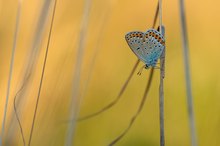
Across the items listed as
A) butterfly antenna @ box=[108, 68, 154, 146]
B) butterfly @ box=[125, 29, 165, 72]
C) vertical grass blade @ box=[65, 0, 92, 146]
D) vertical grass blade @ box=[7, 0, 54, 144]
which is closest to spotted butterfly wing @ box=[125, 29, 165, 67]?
butterfly @ box=[125, 29, 165, 72]

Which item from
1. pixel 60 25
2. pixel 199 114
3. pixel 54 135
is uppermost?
pixel 60 25

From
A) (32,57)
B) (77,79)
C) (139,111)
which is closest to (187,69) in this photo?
(139,111)

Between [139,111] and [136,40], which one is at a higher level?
[136,40]

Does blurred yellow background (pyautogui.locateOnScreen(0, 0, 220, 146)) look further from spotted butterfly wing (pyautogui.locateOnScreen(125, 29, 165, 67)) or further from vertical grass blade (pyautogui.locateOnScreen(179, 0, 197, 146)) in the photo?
spotted butterfly wing (pyautogui.locateOnScreen(125, 29, 165, 67))

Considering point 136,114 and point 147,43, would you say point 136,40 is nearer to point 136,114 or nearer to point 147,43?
point 147,43

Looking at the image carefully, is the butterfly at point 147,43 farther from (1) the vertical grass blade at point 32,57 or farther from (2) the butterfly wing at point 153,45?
(1) the vertical grass blade at point 32,57

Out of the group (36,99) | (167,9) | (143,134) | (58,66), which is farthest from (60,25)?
(143,134)

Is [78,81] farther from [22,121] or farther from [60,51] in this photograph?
[22,121]
